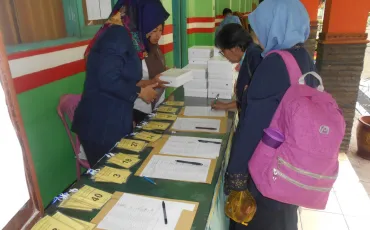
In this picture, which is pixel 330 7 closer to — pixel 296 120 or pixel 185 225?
pixel 296 120

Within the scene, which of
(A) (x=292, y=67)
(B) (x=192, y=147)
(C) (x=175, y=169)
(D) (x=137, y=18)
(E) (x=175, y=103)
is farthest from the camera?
(E) (x=175, y=103)

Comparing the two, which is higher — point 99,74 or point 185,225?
point 99,74

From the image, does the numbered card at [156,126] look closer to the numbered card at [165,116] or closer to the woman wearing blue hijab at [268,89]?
the numbered card at [165,116]

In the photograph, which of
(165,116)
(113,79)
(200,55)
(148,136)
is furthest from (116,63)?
(200,55)

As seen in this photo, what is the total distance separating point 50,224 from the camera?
0.96 m

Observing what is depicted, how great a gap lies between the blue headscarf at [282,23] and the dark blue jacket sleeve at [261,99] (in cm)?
11

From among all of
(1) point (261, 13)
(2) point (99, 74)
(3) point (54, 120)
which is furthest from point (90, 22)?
(1) point (261, 13)

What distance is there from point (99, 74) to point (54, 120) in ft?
2.21

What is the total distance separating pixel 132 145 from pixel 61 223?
0.65 metres

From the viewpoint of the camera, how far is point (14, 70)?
65.1 inches

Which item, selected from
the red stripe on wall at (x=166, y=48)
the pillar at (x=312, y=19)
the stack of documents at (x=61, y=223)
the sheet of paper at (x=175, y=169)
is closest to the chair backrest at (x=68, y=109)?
the sheet of paper at (x=175, y=169)

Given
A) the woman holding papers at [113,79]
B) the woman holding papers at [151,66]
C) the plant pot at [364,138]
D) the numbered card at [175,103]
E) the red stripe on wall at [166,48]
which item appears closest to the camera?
the woman holding papers at [113,79]

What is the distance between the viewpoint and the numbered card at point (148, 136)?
1.66 meters

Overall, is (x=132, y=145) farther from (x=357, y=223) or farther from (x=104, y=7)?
(x=357, y=223)
